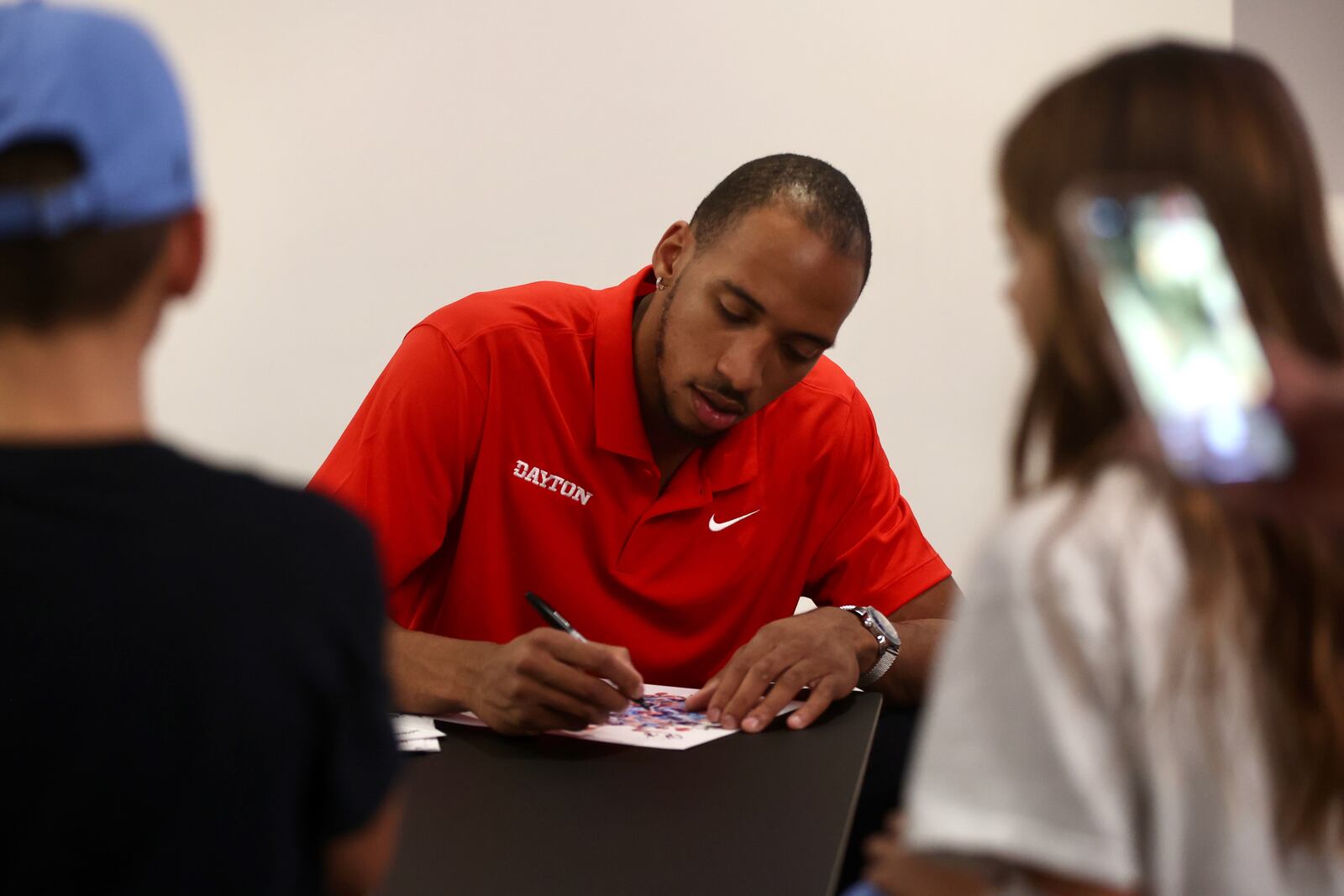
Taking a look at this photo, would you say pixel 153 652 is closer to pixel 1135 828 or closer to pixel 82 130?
pixel 82 130

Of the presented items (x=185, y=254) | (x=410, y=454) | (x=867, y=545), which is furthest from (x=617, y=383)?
(x=185, y=254)

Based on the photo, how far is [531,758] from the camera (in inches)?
50.9

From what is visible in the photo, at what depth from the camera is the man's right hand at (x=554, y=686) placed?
1.34 meters

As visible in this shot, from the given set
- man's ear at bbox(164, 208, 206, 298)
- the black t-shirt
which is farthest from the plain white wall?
the black t-shirt

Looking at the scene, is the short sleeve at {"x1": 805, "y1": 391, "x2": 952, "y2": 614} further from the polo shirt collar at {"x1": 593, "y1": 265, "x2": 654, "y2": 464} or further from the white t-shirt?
the white t-shirt

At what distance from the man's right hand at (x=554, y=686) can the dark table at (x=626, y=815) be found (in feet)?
0.08

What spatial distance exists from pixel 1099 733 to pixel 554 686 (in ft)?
2.62

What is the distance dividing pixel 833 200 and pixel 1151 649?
129 cm

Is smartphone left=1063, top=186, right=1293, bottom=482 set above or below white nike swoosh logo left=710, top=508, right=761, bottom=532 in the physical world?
above

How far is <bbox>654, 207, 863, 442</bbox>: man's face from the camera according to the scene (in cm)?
177

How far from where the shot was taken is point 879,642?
1.69 metres

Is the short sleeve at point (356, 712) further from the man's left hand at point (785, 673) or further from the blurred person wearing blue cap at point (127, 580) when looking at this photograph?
the man's left hand at point (785, 673)

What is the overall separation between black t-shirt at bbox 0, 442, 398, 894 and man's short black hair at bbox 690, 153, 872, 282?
4.06 ft

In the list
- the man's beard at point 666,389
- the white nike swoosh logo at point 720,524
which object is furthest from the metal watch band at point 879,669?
the man's beard at point 666,389
